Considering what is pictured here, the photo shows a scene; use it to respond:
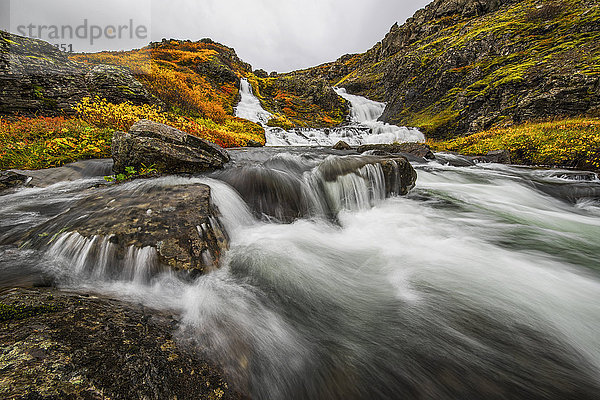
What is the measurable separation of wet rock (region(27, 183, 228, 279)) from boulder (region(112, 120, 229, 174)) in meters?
1.82

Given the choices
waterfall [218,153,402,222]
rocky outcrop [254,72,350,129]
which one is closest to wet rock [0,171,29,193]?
waterfall [218,153,402,222]

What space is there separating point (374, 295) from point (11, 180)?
7.76 meters

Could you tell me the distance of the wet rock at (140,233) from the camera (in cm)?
251

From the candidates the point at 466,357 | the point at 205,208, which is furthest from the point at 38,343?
the point at 466,357

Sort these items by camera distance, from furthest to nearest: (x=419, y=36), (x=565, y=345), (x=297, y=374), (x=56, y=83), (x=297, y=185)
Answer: (x=419, y=36) < (x=56, y=83) < (x=297, y=185) < (x=565, y=345) < (x=297, y=374)

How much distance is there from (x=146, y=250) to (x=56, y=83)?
12389mm

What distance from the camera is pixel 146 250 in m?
2.53

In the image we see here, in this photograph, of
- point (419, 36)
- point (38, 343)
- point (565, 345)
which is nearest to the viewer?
point (38, 343)

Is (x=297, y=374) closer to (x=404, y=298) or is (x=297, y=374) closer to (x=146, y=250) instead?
A: (x=404, y=298)

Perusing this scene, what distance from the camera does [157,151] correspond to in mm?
5078

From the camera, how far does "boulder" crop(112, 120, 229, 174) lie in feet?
16.6

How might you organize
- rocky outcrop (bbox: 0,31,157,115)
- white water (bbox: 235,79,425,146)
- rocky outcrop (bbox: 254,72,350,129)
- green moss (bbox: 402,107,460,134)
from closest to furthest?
rocky outcrop (bbox: 0,31,157,115) → green moss (bbox: 402,107,460,134) → white water (bbox: 235,79,425,146) → rocky outcrop (bbox: 254,72,350,129)

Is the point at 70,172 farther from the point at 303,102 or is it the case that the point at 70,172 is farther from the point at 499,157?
the point at 303,102

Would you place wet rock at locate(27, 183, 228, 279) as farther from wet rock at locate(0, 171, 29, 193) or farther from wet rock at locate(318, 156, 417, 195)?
wet rock at locate(0, 171, 29, 193)
